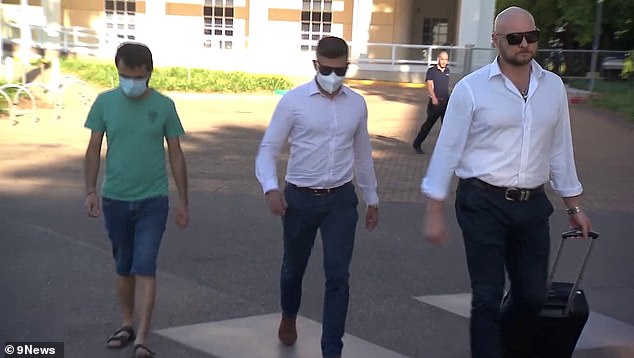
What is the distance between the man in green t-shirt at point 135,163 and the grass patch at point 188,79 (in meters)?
17.9

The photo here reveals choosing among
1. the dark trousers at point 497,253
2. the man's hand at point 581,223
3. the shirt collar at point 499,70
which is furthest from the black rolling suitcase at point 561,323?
the shirt collar at point 499,70

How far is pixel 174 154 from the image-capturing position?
4633 millimetres

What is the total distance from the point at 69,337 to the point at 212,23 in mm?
28801

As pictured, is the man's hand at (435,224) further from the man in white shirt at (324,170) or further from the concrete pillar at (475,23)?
the concrete pillar at (475,23)

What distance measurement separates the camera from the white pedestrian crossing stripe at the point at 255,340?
471cm

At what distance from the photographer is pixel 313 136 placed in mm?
4441

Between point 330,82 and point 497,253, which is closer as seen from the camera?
point 497,253

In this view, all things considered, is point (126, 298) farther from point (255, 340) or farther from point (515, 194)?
point (515, 194)

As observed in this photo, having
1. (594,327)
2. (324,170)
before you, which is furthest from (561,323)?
(324,170)

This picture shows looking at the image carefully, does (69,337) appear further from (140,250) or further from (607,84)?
(607,84)

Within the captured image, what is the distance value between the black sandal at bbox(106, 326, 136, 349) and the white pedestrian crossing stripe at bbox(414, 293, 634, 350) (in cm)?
211

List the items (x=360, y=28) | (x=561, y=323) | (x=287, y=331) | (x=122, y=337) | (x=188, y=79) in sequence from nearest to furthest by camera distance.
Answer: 1. (x=561, y=323)
2. (x=122, y=337)
3. (x=287, y=331)
4. (x=188, y=79)
5. (x=360, y=28)

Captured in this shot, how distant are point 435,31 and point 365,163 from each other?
31.7 m

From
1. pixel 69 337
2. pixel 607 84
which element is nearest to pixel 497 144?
pixel 69 337
